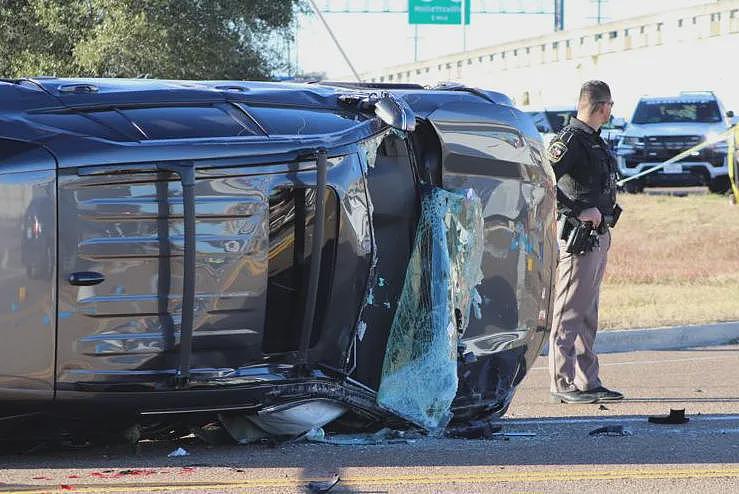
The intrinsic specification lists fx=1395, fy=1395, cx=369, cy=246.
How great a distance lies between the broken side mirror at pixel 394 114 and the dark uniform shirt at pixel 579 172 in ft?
7.37

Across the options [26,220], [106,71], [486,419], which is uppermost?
[106,71]

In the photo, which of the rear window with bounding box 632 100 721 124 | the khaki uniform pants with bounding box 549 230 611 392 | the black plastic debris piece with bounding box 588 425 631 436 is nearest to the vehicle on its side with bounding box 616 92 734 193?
the rear window with bounding box 632 100 721 124

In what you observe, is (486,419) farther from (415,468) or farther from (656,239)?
(656,239)

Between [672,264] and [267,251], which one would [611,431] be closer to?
[267,251]

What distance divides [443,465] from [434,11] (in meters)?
40.0

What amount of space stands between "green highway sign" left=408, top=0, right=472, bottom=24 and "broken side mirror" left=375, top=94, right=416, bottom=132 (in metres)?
38.8

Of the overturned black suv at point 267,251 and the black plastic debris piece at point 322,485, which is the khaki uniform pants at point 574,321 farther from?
the black plastic debris piece at point 322,485

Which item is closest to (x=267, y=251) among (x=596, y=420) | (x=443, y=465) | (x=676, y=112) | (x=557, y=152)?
(x=443, y=465)

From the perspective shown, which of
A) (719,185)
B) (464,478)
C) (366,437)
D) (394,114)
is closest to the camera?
(464,478)

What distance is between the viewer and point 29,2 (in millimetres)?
19672

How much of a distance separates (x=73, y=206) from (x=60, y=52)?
582 inches

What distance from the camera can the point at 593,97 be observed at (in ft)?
29.7

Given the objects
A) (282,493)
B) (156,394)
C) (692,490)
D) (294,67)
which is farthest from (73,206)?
(294,67)

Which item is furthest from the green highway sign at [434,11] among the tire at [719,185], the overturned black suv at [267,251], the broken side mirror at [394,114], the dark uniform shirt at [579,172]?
the broken side mirror at [394,114]
